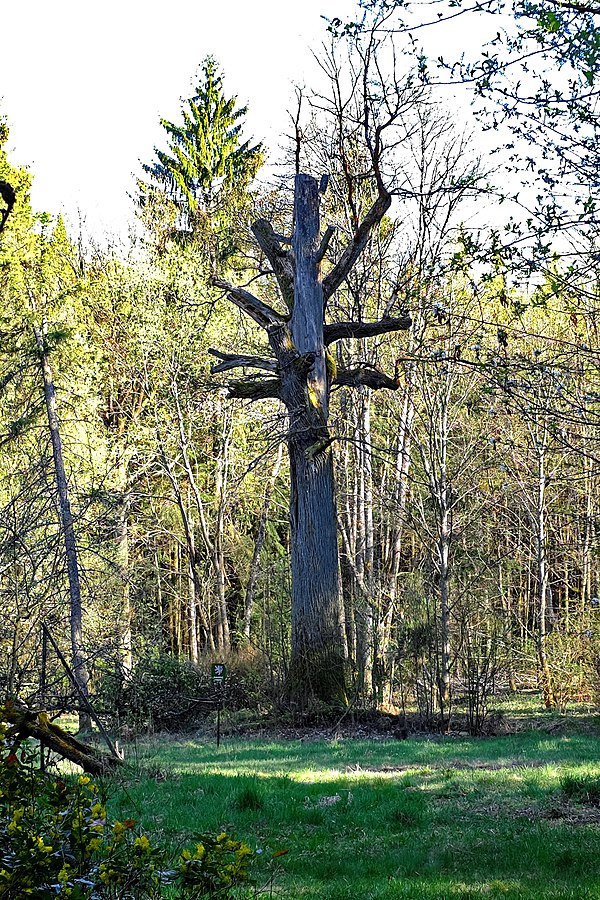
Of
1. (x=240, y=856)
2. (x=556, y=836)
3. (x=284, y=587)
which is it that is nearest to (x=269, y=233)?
(x=284, y=587)

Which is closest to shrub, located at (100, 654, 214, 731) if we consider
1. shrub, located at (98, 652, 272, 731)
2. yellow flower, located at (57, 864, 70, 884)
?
shrub, located at (98, 652, 272, 731)

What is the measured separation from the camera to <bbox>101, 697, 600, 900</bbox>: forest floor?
5.45 metres

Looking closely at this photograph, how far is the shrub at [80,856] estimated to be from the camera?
246 cm

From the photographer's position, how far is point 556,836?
628 cm

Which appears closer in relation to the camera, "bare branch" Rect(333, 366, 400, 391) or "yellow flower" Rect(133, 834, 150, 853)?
"yellow flower" Rect(133, 834, 150, 853)

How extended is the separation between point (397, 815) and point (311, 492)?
8.53 meters

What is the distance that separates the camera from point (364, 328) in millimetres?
15930

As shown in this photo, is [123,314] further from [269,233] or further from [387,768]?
[387,768]

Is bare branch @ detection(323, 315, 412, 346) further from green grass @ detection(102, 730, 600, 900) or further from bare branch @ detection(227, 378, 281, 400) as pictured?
green grass @ detection(102, 730, 600, 900)

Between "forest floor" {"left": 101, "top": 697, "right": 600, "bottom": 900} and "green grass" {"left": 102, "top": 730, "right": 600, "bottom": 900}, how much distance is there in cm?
1

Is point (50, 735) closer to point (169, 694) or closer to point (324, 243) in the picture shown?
point (324, 243)

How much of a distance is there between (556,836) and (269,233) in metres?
12.4

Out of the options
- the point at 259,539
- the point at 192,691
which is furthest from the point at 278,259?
the point at 259,539

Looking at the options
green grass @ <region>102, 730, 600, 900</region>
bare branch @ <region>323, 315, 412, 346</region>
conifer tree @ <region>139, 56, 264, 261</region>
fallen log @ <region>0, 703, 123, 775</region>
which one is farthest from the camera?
conifer tree @ <region>139, 56, 264, 261</region>
